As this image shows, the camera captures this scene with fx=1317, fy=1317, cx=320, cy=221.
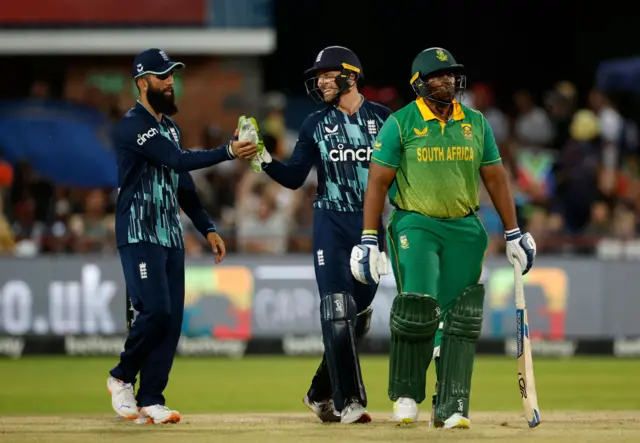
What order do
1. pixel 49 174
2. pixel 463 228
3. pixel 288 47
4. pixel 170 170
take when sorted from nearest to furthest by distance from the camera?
pixel 463 228 → pixel 170 170 → pixel 49 174 → pixel 288 47

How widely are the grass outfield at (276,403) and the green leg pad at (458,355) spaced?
21cm

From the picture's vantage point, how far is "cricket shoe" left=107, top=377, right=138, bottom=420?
8719 millimetres

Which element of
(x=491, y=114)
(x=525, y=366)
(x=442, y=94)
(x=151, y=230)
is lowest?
(x=525, y=366)

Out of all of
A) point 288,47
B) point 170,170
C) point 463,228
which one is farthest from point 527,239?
point 288,47

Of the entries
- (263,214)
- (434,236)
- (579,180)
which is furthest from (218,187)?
(434,236)

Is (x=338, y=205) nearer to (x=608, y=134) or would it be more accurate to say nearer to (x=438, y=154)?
(x=438, y=154)

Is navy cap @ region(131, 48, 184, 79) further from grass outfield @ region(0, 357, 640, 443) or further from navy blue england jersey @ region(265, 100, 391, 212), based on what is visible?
grass outfield @ region(0, 357, 640, 443)

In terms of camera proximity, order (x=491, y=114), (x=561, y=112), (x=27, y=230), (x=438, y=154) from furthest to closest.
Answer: (x=561, y=112), (x=491, y=114), (x=27, y=230), (x=438, y=154)

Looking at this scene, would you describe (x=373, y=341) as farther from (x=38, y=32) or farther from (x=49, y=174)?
(x=38, y=32)

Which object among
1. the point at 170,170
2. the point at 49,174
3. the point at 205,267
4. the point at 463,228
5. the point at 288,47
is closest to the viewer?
the point at 463,228

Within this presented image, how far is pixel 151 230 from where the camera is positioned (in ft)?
28.3

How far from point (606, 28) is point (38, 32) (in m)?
10.6

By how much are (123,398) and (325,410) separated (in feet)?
4.54

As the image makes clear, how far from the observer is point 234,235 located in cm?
1630
